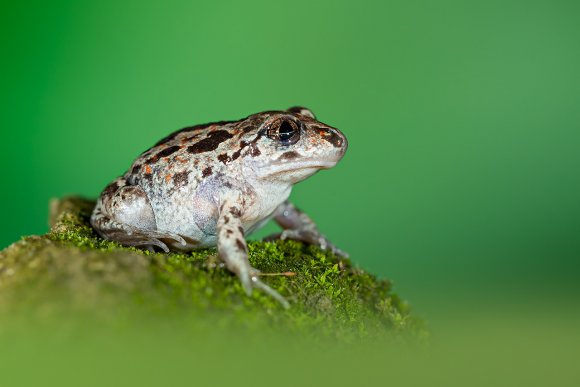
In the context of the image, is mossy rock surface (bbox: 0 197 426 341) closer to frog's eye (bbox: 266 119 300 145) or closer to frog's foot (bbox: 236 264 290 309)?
frog's foot (bbox: 236 264 290 309)

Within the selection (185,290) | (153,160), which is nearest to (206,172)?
(153,160)

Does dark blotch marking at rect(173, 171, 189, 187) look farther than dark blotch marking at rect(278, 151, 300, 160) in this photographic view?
Answer: Yes

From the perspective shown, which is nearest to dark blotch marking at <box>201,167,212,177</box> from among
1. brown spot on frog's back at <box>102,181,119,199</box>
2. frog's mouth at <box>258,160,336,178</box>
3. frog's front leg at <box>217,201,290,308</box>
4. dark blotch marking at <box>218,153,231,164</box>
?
dark blotch marking at <box>218,153,231,164</box>

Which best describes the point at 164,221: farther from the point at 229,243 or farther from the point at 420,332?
the point at 420,332

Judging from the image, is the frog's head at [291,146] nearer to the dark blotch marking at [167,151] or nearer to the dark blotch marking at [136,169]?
the dark blotch marking at [167,151]

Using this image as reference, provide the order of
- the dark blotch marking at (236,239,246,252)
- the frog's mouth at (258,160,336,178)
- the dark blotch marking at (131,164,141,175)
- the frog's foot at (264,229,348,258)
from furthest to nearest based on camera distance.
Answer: the frog's foot at (264,229,348,258) < the dark blotch marking at (131,164,141,175) < the frog's mouth at (258,160,336,178) < the dark blotch marking at (236,239,246,252)

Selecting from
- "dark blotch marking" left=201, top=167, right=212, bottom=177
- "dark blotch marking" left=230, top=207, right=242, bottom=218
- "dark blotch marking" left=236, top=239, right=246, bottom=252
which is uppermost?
"dark blotch marking" left=201, top=167, right=212, bottom=177

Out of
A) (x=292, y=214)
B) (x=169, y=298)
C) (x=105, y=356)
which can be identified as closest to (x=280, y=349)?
(x=169, y=298)

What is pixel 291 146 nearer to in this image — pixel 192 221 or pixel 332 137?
pixel 332 137
